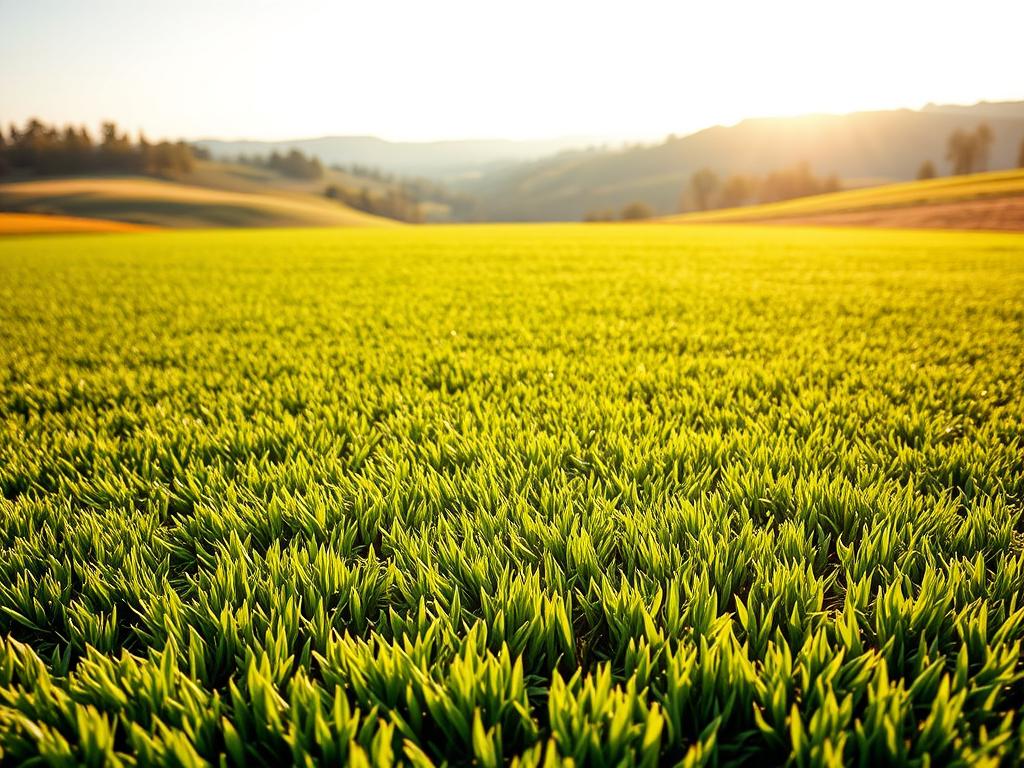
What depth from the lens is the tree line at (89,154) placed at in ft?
→ 387

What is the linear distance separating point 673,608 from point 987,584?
44.7 inches

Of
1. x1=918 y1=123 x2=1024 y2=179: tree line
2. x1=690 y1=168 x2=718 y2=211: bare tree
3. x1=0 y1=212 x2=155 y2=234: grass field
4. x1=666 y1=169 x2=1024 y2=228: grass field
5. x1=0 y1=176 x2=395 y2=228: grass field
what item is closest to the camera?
x1=666 y1=169 x2=1024 y2=228: grass field

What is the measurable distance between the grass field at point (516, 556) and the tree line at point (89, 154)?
149553 mm

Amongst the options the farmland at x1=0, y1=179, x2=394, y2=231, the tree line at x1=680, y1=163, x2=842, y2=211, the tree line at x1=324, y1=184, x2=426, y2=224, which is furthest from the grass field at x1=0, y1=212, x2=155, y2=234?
the tree line at x1=680, y1=163, x2=842, y2=211

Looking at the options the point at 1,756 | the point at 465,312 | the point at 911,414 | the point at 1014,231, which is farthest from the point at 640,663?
the point at 1014,231

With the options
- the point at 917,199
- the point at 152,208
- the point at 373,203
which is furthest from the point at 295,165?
the point at 917,199

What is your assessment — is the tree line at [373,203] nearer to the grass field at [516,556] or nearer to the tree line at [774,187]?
the tree line at [774,187]

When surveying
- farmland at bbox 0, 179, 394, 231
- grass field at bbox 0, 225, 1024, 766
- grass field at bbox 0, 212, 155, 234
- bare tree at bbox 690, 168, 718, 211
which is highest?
bare tree at bbox 690, 168, 718, 211

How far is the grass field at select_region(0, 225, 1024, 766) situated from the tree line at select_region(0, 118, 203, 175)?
14955cm

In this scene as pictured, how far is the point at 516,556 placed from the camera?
1.90 metres

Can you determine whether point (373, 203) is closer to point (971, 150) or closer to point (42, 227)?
point (42, 227)

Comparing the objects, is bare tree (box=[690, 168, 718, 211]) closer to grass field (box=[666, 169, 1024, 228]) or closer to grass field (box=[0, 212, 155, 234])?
grass field (box=[666, 169, 1024, 228])

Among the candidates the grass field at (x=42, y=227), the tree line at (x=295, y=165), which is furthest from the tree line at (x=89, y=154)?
the grass field at (x=42, y=227)

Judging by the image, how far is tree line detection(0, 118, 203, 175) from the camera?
387ft
